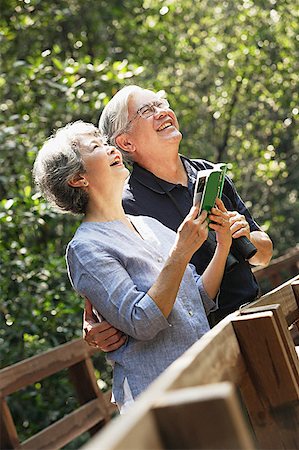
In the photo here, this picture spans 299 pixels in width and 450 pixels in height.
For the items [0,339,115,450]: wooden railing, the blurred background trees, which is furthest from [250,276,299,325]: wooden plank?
the blurred background trees

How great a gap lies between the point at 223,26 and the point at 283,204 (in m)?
3.58

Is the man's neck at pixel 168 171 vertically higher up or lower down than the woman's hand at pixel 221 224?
higher up

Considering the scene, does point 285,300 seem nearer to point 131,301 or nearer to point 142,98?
point 131,301

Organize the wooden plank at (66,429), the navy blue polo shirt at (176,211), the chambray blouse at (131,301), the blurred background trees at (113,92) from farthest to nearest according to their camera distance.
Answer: the blurred background trees at (113,92)
the wooden plank at (66,429)
the navy blue polo shirt at (176,211)
the chambray blouse at (131,301)

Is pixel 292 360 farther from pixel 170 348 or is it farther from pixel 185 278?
pixel 185 278

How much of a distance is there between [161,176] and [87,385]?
1862mm

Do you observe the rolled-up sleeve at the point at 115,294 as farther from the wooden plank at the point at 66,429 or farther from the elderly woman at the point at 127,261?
the wooden plank at the point at 66,429

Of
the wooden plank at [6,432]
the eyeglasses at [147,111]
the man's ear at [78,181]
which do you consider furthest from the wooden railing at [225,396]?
the wooden plank at [6,432]

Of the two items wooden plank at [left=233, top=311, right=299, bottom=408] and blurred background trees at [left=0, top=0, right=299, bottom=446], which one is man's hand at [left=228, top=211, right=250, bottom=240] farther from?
blurred background trees at [left=0, top=0, right=299, bottom=446]

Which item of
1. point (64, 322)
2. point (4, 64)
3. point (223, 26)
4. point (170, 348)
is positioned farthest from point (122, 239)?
point (223, 26)

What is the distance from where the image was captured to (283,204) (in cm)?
1357

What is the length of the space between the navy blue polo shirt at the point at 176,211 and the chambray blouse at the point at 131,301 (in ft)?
1.76

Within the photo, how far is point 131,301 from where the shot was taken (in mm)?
2420

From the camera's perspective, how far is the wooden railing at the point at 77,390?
12.3 feet
